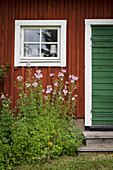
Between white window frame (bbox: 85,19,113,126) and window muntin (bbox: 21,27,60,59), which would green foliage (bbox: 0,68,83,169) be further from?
window muntin (bbox: 21,27,60,59)

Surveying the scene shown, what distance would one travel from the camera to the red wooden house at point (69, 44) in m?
5.02

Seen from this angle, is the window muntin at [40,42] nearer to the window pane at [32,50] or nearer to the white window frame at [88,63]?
the window pane at [32,50]

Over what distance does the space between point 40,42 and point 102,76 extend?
174 centimetres

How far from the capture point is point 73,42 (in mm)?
5102

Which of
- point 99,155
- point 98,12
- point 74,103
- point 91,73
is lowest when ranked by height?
point 99,155

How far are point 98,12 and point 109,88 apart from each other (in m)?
1.87

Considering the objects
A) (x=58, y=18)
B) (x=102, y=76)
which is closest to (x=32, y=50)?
(x=58, y=18)

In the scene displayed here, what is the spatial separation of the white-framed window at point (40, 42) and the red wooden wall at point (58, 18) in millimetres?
123

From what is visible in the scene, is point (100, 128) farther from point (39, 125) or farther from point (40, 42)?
point (40, 42)

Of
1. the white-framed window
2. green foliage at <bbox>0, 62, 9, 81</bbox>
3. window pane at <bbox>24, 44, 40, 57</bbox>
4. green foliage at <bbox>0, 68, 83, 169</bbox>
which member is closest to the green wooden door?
green foliage at <bbox>0, 68, 83, 169</bbox>

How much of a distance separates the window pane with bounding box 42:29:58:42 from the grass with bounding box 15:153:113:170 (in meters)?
2.81

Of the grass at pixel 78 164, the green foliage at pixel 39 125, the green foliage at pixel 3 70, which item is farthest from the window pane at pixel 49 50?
the grass at pixel 78 164

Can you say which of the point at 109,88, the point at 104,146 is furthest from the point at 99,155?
the point at 109,88

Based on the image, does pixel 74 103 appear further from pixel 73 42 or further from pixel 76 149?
pixel 73 42
